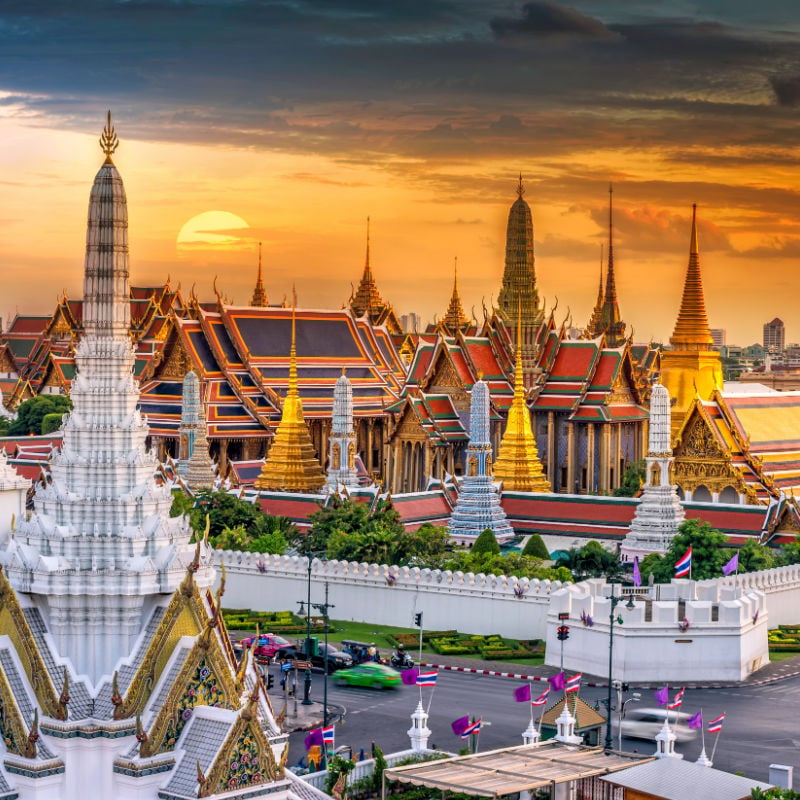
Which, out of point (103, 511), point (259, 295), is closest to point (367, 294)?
point (259, 295)

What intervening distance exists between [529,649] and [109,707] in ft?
71.7

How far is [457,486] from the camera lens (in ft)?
209

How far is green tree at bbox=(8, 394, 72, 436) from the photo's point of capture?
322ft

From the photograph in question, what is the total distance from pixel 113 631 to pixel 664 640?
19775mm

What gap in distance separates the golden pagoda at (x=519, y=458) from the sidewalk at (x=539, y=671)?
19.8m

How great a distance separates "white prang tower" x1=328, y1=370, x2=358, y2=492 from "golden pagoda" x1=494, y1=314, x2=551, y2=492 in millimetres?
5172

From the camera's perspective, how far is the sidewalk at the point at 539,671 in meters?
43.7

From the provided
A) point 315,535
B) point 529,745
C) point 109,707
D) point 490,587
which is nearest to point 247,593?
point 315,535

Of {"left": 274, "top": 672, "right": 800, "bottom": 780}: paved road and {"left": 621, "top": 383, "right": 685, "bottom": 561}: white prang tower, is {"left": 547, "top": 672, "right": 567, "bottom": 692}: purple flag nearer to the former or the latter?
{"left": 274, "top": 672, "right": 800, "bottom": 780}: paved road

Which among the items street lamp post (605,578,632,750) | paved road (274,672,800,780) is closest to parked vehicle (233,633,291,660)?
paved road (274,672,800,780)

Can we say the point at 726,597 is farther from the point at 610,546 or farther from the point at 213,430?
the point at 213,430

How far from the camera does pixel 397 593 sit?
50.1 metres

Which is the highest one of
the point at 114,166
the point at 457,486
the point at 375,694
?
the point at 114,166

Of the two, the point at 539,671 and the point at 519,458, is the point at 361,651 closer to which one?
the point at 539,671
